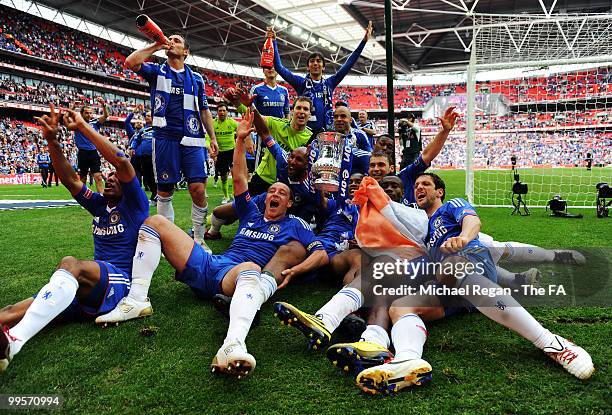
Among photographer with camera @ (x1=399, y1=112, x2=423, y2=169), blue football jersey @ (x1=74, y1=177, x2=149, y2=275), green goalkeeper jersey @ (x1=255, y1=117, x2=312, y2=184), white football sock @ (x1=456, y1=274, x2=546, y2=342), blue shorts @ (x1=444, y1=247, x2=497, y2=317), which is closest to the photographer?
white football sock @ (x1=456, y1=274, x2=546, y2=342)

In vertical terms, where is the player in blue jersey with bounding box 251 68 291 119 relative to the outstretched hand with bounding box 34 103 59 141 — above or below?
above

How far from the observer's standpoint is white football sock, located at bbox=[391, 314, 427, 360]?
6.99 feet

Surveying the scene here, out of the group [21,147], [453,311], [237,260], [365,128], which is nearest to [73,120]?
[237,260]

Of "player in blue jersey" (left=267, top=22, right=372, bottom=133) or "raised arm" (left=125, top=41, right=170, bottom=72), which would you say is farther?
"player in blue jersey" (left=267, top=22, right=372, bottom=133)

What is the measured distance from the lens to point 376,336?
2.38m

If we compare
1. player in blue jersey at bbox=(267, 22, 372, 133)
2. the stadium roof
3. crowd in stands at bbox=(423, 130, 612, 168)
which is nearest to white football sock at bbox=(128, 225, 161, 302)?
player in blue jersey at bbox=(267, 22, 372, 133)

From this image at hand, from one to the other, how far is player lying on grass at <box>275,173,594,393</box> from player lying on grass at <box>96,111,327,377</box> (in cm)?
33

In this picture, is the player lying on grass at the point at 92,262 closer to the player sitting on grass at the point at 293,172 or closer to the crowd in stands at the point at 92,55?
the player sitting on grass at the point at 293,172

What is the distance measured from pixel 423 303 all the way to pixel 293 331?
0.89m

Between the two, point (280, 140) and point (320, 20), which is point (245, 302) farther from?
point (320, 20)

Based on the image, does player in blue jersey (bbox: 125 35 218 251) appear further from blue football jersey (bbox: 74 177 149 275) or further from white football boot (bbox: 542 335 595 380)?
white football boot (bbox: 542 335 595 380)

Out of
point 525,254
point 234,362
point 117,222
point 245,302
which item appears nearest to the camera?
point 234,362

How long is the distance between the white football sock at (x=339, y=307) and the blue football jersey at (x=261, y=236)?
79 centimetres

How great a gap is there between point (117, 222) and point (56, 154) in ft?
2.15
